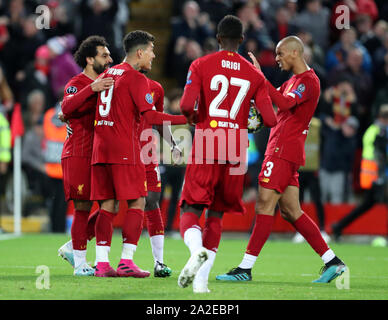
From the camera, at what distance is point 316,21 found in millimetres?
17062

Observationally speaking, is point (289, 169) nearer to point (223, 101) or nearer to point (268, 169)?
point (268, 169)

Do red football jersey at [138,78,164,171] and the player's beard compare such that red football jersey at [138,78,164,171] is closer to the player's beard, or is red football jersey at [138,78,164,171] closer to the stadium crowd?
the player's beard

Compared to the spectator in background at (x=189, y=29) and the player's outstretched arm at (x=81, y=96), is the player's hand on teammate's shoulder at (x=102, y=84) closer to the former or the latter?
the player's outstretched arm at (x=81, y=96)

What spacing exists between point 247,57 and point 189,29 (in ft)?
4.13

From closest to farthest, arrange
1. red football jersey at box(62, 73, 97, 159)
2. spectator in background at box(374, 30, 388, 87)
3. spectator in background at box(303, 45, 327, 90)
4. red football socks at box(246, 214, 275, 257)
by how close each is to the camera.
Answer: red football jersey at box(62, 73, 97, 159), red football socks at box(246, 214, 275, 257), spectator in background at box(303, 45, 327, 90), spectator in background at box(374, 30, 388, 87)

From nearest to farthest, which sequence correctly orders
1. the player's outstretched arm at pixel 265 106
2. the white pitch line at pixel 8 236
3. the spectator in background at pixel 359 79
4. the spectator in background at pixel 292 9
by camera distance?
the player's outstretched arm at pixel 265 106, the white pitch line at pixel 8 236, the spectator in background at pixel 359 79, the spectator in background at pixel 292 9

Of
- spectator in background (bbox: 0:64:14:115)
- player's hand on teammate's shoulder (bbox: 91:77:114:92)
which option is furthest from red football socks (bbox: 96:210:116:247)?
spectator in background (bbox: 0:64:14:115)

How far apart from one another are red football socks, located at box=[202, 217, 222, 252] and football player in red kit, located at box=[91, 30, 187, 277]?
2.30ft

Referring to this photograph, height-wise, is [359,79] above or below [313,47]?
below

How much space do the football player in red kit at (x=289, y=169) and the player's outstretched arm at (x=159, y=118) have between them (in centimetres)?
101

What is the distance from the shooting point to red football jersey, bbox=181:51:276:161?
22.3 ft

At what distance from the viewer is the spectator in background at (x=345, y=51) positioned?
1622 cm

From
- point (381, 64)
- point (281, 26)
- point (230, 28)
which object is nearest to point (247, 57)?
point (281, 26)

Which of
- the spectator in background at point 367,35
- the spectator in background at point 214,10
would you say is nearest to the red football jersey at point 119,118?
the spectator in background at point 214,10
